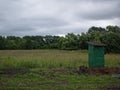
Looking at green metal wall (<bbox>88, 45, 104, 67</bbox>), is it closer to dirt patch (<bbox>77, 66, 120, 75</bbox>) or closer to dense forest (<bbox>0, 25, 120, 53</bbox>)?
dirt patch (<bbox>77, 66, 120, 75</bbox>)

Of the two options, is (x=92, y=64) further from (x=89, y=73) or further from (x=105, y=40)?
(x=105, y=40)

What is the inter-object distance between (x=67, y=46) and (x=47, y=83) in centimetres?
6293

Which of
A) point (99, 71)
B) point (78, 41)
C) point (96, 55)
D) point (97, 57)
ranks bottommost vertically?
point (99, 71)

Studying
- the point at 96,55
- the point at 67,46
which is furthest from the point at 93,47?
the point at 67,46

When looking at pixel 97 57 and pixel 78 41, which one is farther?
pixel 78 41

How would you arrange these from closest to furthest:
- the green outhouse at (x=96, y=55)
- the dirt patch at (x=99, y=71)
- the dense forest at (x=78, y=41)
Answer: the dirt patch at (x=99, y=71)
the green outhouse at (x=96, y=55)
the dense forest at (x=78, y=41)

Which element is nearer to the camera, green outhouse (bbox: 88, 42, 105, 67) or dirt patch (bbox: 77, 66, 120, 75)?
dirt patch (bbox: 77, 66, 120, 75)

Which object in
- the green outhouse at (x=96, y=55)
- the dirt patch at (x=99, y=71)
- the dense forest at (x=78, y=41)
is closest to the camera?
the dirt patch at (x=99, y=71)

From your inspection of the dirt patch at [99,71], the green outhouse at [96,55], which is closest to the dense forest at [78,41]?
the green outhouse at [96,55]

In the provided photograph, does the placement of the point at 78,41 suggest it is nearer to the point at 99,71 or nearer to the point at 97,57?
the point at 97,57

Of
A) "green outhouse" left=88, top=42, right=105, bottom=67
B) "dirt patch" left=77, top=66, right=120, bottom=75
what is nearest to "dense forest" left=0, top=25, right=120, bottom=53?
"green outhouse" left=88, top=42, right=105, bottom=67

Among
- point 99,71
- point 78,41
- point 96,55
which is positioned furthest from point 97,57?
point 78,41

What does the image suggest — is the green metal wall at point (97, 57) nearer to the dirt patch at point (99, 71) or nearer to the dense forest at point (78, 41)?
the dirt patch at point (99, 71)

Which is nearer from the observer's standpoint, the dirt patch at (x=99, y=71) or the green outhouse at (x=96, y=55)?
the dirt patch at (x=99, y=71)
